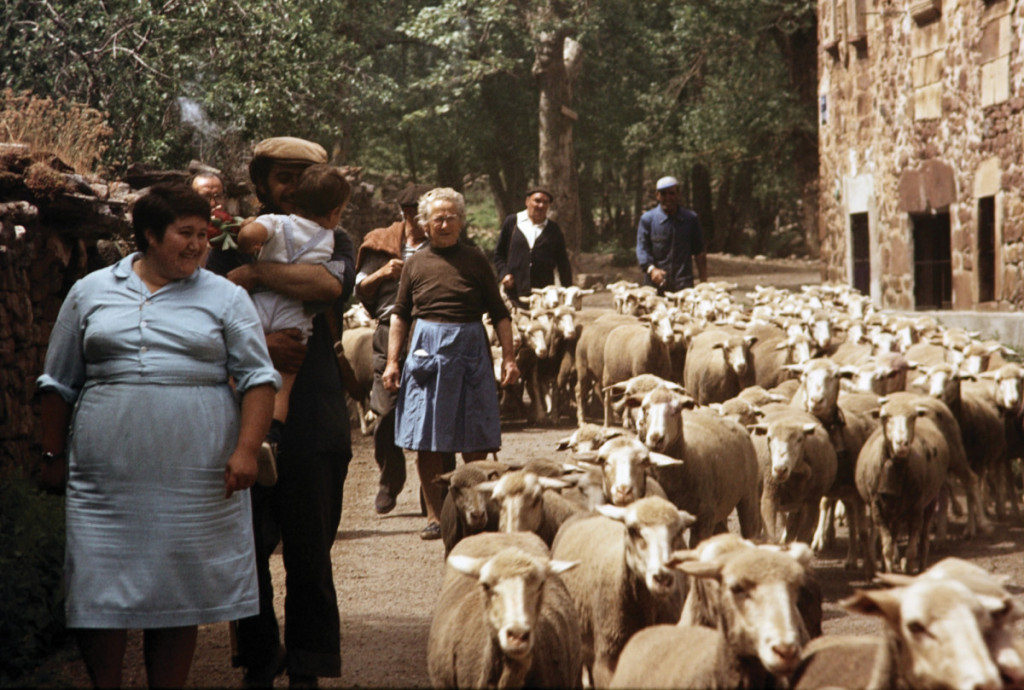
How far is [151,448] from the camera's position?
4125mm

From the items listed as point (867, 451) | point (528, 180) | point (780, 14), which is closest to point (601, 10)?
point (780, 14)

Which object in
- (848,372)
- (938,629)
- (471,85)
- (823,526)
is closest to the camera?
(938,629)

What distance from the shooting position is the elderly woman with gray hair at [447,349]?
7641 mm

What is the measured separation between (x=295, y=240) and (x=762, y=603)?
2.24 meters

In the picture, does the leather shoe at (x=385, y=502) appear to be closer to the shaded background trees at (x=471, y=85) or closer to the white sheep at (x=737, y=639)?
the white sheep at (x=737, y=639)

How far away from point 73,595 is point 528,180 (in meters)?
32.1

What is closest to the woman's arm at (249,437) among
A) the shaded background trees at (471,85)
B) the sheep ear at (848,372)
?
the sheep ear at (848,372)

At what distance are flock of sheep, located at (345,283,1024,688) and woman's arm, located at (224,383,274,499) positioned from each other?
37.3 inches

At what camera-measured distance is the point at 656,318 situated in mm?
14117

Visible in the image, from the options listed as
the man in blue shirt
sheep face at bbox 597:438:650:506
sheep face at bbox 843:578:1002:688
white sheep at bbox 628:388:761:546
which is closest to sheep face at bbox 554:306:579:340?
the man in blue shirt

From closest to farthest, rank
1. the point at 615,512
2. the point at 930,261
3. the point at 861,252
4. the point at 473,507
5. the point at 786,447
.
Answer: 1. the point at 615,512
2. the point at 473,507
3. the point at 786,447
4. the point at 930,261
5. the point at 861,252

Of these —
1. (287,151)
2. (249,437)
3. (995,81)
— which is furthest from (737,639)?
(995,81)

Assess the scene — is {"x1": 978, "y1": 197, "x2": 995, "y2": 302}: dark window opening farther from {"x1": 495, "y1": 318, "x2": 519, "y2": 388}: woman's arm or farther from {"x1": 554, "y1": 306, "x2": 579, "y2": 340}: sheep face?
{"x1": 495, "y1": 318, "x2": 519, "y2": 388}: woman's arm

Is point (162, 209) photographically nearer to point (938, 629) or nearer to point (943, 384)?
point (938, 629)
